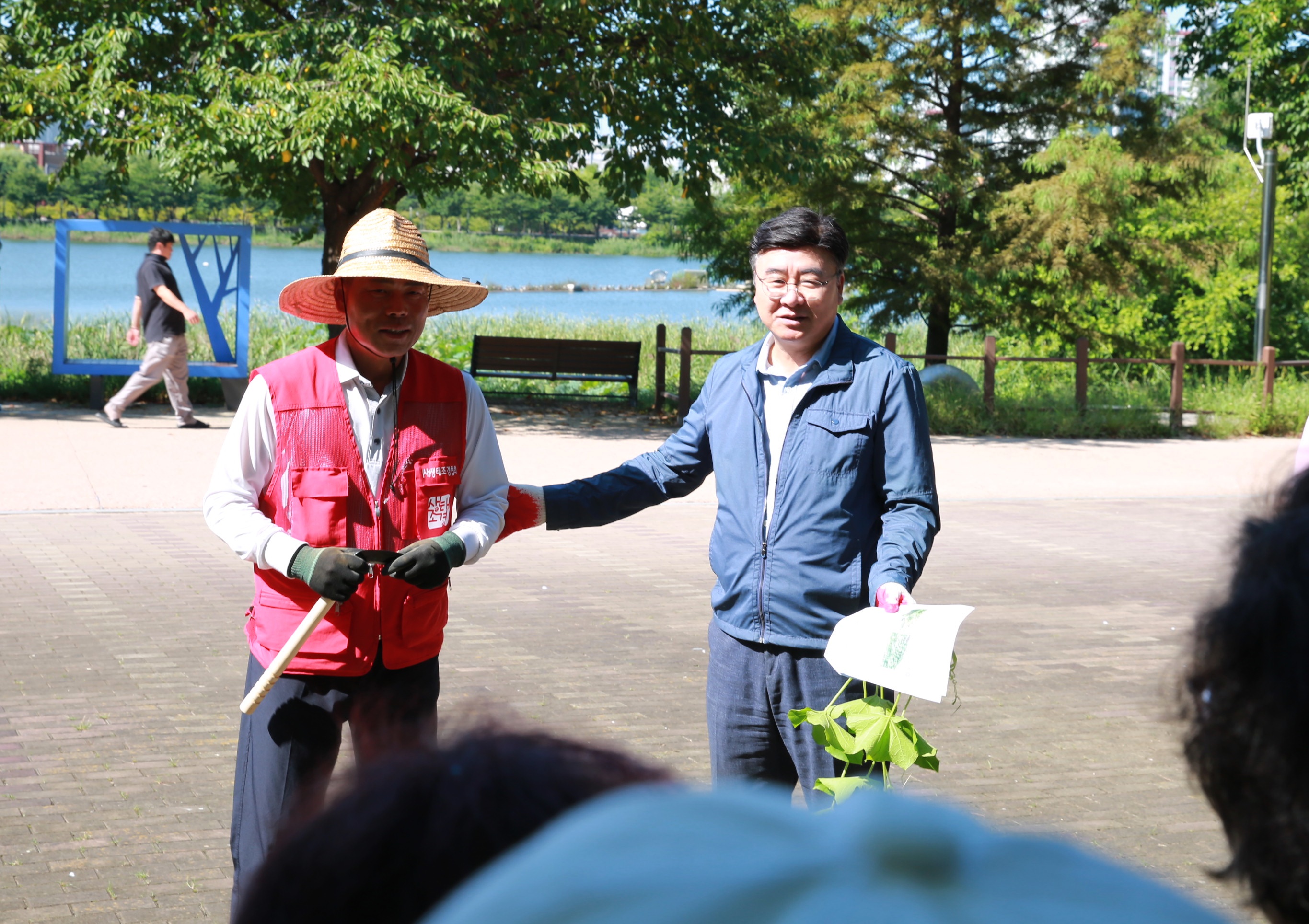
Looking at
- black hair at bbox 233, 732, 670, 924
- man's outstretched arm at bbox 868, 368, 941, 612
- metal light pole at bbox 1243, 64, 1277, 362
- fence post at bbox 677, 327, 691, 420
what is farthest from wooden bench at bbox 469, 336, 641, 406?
black hair at bbox 233, 732, 670, 924

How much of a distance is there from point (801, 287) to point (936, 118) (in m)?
17.9

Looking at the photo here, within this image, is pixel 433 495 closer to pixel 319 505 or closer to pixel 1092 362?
pixel 319 505

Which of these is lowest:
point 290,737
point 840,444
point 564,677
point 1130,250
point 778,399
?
point 564,677

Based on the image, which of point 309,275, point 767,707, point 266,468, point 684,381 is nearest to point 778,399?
point 767,707

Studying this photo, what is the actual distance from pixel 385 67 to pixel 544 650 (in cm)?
848

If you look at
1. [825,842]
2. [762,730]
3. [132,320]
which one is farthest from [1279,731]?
[132,320]

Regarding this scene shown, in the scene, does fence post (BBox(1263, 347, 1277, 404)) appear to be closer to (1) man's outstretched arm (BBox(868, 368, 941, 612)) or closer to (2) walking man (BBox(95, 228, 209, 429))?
(2) walking man (BBox(95, 228, 209, 429))

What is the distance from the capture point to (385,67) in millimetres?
13578

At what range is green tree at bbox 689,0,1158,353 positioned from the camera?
19.3 m

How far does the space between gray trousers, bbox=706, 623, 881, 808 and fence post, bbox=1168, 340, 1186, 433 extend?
52.2ft

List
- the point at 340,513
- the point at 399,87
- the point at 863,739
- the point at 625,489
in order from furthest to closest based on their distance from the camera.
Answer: the point at 399,87
the point at 625,489
the point at 340,513
the point at 863,739

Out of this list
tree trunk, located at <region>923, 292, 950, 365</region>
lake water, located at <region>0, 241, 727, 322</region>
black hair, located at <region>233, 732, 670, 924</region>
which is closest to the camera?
black hair, located at <region>233, 732, 670, 924</region>

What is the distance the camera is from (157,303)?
14766 mm

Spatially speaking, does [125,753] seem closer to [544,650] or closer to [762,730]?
[544,650]
